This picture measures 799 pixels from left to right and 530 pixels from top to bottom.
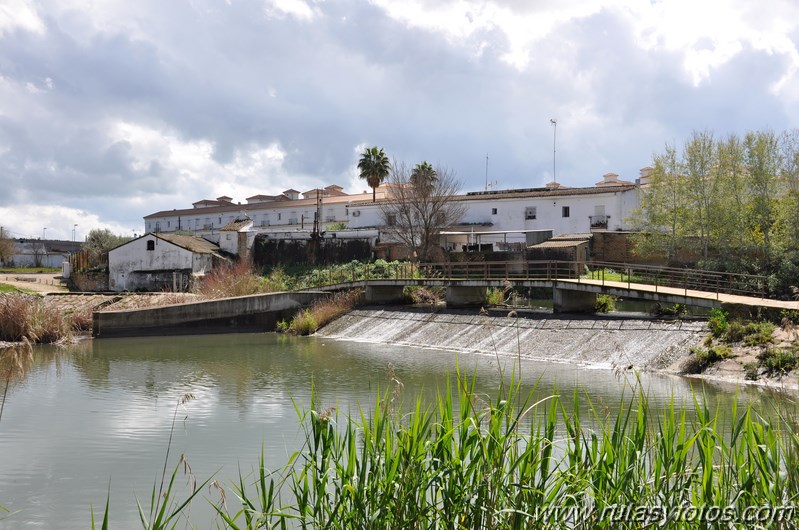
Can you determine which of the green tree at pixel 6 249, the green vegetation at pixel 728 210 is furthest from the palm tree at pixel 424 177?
the green tree at pixel 6 249

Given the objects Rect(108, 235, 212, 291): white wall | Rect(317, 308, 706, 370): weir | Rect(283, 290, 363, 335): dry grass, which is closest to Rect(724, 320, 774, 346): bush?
Rect(317, 308, 706, 370): weir

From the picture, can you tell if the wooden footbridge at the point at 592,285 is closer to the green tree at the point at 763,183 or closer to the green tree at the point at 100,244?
the green tree at the point at 763,183

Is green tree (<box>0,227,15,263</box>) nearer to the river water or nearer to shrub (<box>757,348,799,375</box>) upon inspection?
the river water

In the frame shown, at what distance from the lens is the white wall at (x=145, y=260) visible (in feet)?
174

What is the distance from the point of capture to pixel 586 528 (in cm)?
544

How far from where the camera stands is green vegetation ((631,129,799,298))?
33.9m

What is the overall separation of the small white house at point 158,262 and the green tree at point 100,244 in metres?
2.74

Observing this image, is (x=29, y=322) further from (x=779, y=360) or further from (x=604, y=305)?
(x=779, y=360)

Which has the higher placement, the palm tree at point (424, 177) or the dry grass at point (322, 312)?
the palm tree at point (424, 177)

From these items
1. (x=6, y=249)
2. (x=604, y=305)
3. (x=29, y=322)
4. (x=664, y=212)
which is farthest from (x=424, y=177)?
(x=6, y=249)

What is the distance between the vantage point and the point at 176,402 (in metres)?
17.3

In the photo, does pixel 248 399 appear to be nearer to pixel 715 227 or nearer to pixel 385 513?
pixel 385 513

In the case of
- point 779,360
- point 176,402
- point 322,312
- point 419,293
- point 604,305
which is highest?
point 419,293

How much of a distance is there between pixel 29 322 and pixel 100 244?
46044 mm
